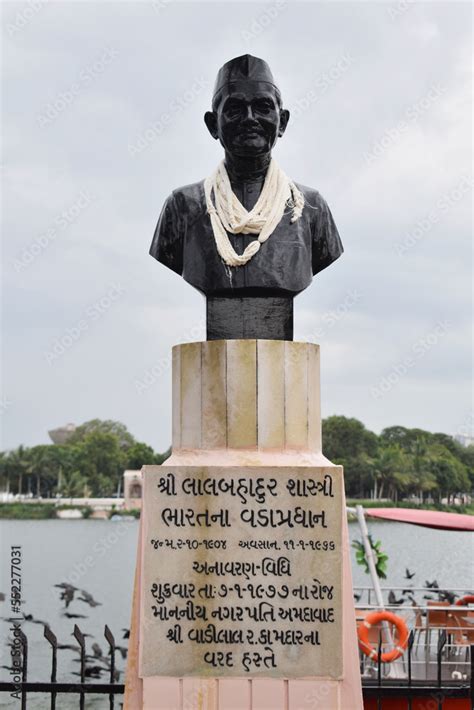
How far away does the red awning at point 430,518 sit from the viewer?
12.0 meters

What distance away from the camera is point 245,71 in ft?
17.8

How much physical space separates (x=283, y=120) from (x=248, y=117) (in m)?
0.42

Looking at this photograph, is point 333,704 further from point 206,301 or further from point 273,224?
point 273,224

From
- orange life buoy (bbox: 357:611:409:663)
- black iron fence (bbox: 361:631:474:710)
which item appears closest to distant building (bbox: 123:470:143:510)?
orange life buoy (bbox: 357:611:409:663)

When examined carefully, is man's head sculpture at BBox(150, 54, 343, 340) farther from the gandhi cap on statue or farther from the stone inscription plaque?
the stone inscription plaque

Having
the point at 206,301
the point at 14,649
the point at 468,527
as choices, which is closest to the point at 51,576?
the point at 468,527

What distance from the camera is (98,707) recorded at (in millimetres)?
15336

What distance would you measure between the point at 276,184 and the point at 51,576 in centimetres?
2612

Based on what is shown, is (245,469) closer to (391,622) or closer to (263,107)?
(263,107)

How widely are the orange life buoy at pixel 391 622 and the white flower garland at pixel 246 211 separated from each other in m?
5.71

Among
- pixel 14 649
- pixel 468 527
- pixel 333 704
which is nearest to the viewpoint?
pixel 333 704

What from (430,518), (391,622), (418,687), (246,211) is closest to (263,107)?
(246,211)

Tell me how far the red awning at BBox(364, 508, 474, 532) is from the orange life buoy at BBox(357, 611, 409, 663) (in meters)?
1.87

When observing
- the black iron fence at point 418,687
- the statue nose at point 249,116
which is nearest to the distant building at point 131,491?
the black iron fence at point 418,687
